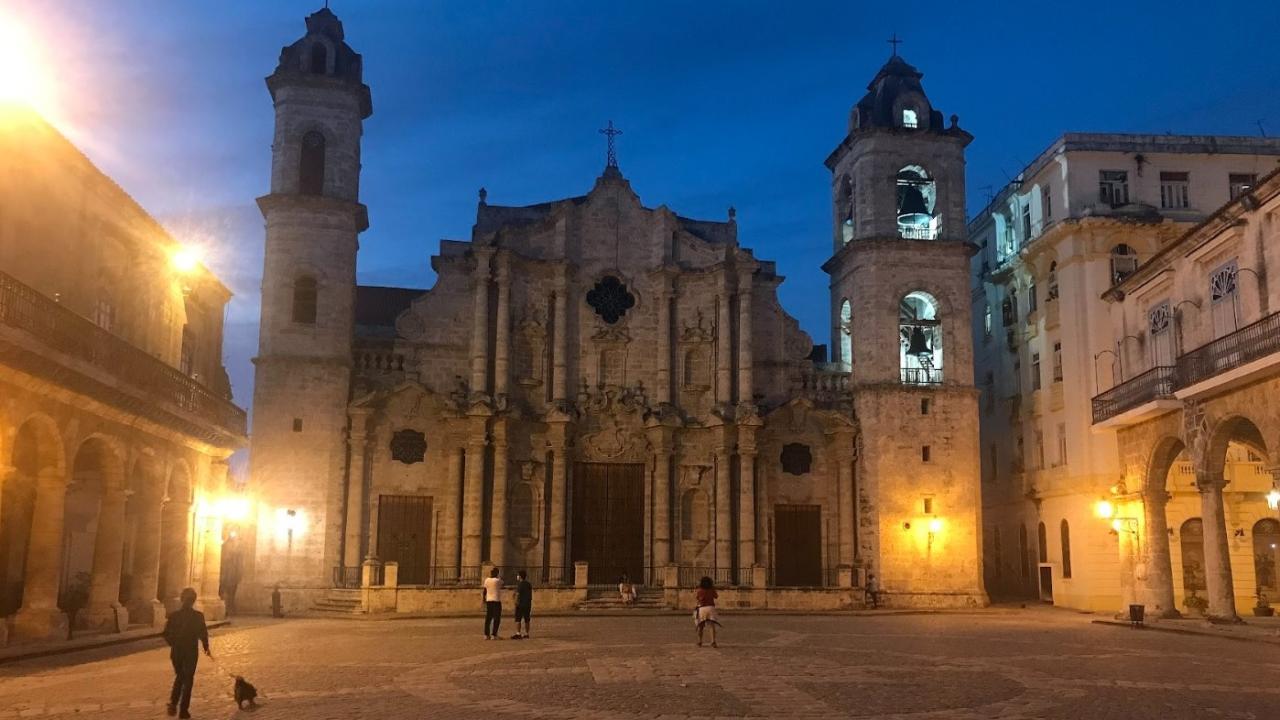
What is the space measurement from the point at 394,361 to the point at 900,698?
2558 cm

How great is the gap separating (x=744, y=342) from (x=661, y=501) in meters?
6.11

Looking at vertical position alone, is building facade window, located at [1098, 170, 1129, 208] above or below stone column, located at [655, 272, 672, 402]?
above

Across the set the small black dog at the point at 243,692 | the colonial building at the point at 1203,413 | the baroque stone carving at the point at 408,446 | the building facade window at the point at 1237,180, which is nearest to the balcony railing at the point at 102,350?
the baroque stone carving at the point at 408,446

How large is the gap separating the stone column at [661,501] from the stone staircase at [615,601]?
5.11 ft

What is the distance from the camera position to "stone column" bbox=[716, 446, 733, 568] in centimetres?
3672

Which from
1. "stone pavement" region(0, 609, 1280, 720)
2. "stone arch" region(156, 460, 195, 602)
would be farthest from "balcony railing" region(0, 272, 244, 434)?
"stone pavement" region(0, 609, 1280, 720)

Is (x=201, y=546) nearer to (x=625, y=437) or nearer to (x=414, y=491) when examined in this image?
(x=414, y=491)

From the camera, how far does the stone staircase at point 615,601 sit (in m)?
33.3

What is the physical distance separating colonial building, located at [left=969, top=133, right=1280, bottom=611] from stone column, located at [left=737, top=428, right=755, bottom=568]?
1063cm

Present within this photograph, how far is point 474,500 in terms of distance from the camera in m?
35.5

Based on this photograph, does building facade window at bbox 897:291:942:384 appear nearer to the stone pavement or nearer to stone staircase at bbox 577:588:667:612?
stone staircase at bbox 577:588:667:612

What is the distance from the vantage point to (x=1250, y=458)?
3497 cm

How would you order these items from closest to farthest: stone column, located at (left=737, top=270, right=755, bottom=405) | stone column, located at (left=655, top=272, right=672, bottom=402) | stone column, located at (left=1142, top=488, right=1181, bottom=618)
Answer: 1. stone column, located at (left=1142, top=488, right=1181, bottom=618)
2. stone column, located at (left=737, top=270, right=755, bottom=405)
3. stone column, located at (left=655, top=272, right=672, bottom=402)

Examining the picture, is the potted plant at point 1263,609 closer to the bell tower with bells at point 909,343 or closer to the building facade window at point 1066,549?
the building facade window at point 1066,549
